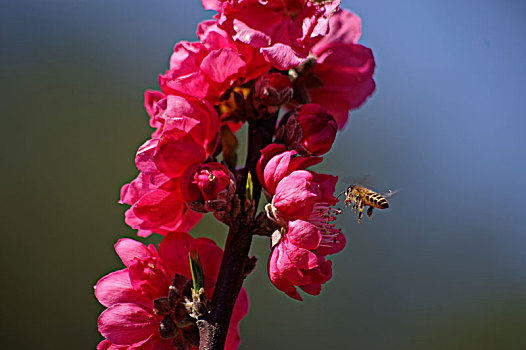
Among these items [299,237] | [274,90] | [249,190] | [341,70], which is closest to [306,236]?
[299,237]

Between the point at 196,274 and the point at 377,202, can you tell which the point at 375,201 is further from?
the point at 196,274

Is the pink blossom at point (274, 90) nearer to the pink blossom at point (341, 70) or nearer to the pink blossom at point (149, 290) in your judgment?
the pink blossom at point (341, 70)

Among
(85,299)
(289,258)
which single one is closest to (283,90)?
(289,258)

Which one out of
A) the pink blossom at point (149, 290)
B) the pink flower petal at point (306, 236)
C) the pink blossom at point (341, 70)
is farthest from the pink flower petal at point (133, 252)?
the pink blossom at point (341, 70)

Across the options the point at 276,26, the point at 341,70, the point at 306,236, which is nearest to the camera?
the point at 306,236

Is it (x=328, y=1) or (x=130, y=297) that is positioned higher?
(x=328, y=1)

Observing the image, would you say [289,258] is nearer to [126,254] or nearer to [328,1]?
[126,254]
